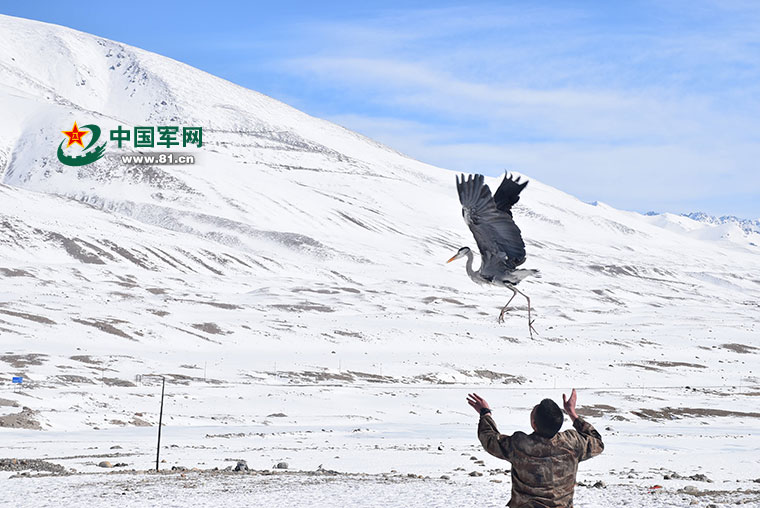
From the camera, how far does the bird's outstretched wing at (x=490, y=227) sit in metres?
9.11

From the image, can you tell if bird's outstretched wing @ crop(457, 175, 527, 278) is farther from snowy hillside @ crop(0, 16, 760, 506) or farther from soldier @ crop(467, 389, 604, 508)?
snowy hillside @ crop(0, 16, 760, 506)

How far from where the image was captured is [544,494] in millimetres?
10188

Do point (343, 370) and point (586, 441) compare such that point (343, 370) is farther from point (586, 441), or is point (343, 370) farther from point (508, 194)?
point (508, 194)

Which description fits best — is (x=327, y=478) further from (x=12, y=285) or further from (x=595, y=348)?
(x=12, y=285)

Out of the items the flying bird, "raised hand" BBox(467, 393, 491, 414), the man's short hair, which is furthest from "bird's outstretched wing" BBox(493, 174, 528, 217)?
the man's short hair

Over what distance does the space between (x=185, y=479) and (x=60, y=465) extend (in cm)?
666

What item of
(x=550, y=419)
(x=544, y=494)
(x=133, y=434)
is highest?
(x=550, y=419)

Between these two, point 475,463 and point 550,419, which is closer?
point 550,419

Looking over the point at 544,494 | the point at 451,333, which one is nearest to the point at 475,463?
the point at 544,494

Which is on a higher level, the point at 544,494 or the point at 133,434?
the point at 544,494

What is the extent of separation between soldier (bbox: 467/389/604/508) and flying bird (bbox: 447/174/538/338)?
1.27 metres

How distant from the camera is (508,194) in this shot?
932cm

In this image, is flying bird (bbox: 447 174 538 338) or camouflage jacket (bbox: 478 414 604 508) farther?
camouflage jacket (bbox: 478 414 604 508)

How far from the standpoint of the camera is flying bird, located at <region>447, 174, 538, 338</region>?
29.9 ft
